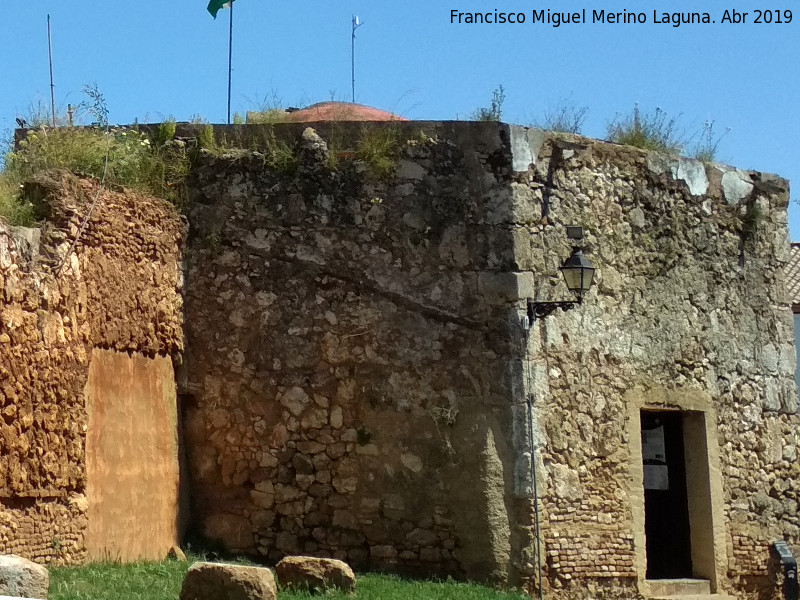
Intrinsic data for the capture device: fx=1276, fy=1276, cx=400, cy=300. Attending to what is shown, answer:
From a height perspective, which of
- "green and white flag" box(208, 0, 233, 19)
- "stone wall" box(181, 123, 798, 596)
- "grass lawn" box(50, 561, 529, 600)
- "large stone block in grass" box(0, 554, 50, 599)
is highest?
"green and white flag" box(208, 0, 233, 19)

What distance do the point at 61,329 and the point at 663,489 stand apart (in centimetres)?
609

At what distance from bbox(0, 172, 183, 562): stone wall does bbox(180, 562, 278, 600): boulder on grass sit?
1.53 m

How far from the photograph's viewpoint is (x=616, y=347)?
1148 cm

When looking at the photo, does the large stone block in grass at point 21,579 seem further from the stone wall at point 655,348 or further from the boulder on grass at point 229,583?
the stone wall at point 655,348

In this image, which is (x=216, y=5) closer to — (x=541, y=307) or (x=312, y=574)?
(x=541, y=307)

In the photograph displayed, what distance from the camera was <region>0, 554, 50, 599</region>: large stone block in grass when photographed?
6.84 meters

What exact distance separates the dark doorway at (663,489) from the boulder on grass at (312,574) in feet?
14.2

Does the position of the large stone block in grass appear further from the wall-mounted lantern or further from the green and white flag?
the green and white flag

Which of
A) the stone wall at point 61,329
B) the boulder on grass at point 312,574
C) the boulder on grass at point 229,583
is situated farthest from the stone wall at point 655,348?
the boulder on grass at point 229,583

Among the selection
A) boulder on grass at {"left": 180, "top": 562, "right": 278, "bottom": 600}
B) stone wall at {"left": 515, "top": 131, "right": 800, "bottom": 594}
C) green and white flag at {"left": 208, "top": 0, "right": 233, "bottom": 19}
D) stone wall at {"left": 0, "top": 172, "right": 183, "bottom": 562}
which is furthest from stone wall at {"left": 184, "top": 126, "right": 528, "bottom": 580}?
boulder on grass at {"left": 180, "top": 562, "right": 278, "bottom": 600}

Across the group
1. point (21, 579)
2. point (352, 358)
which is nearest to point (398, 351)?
point (352, 358)

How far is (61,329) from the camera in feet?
29.9

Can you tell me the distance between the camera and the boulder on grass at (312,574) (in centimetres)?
873

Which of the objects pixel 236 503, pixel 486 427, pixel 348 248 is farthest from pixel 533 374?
pixel 236 503
